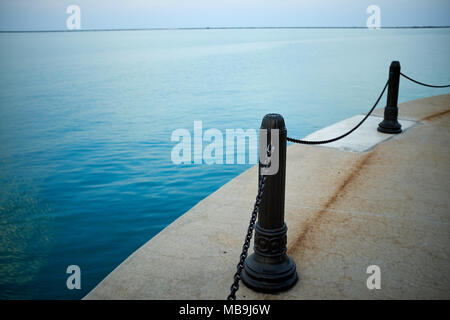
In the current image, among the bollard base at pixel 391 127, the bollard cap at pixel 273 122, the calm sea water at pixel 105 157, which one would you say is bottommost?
the calm sea water at pixel 105 157

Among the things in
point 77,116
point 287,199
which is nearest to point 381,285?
point 287,199

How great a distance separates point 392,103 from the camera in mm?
7328

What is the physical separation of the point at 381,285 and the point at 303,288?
633 mm

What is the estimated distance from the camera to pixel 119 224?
6883mm

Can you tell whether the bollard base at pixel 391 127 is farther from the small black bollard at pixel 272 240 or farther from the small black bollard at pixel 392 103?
the small black bollard at pixel 272 240

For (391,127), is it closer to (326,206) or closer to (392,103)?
(392,103)

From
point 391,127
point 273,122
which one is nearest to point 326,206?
point 273,122

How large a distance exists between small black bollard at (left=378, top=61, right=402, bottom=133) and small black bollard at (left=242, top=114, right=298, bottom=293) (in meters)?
5.38

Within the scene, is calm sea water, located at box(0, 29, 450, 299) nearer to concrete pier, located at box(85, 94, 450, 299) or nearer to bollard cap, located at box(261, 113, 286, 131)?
concrete pier, located at box(85, 94, 450, 299)

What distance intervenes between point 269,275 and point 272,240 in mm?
274

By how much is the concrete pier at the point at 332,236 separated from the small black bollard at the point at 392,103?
1.35 metres

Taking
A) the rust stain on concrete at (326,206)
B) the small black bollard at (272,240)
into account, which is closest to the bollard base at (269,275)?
the small black bollard at (272,240)

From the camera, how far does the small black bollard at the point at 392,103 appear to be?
7.28 m

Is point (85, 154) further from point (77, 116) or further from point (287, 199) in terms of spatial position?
point (287, 199)
